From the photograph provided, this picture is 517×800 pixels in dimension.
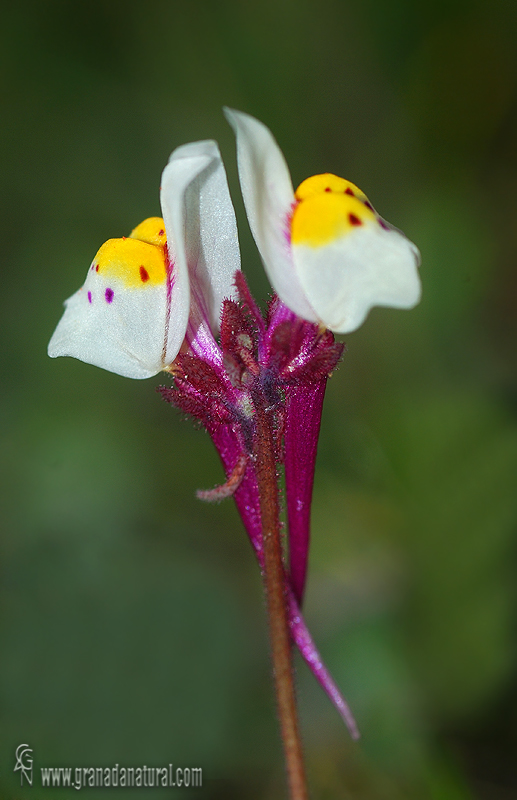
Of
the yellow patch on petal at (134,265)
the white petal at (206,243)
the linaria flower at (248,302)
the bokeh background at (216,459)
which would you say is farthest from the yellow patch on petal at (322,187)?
the bokeh background at (216,459)

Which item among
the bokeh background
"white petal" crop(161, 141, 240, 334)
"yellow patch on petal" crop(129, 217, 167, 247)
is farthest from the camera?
the bokeh background

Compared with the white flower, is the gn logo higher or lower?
lower

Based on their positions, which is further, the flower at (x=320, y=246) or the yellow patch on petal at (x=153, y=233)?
the yellow patch on petal at (x=153, y=233)

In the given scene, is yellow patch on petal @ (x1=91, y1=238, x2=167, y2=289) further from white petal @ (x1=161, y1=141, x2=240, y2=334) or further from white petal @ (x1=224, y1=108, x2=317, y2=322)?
white petal @ (x1=224, y1=108, x2=317, y2=322)

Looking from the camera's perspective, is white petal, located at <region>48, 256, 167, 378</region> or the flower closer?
the flower

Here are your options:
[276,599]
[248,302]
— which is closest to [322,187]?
[248,302]

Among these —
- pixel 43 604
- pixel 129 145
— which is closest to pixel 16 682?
pixel 43 604

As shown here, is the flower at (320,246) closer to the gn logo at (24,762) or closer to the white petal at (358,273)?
the white petal at (358,273)

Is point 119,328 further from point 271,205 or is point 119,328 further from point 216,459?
point 216,459

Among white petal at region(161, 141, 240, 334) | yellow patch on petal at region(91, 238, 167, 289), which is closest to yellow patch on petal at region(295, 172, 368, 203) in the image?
white petal at region(161, 141, 240, 334)
